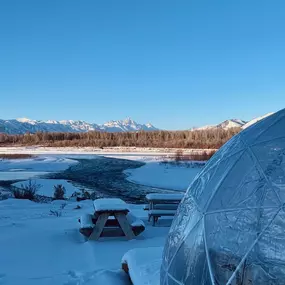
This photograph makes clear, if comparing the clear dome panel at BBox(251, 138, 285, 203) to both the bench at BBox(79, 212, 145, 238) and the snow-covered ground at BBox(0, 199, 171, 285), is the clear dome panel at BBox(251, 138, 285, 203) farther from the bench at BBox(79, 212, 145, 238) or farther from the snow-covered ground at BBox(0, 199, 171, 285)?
the bench at BBox(79, 212, 145, 238)

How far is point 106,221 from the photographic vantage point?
6328 millimetres

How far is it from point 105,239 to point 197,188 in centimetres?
382

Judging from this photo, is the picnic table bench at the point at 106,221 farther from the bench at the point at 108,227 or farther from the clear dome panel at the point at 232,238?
the clear dome panel at the point at 232,238

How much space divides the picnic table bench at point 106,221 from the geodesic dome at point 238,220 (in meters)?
3.26

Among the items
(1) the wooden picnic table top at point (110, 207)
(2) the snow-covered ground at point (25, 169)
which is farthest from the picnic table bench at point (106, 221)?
(2) the snow-covered ground at point (25, 169)

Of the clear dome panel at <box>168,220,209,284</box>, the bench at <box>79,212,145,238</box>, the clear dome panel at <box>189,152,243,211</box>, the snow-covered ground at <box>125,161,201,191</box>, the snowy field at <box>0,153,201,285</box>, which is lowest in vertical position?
the snow-covered ground at <box>125,161,201,191</box>

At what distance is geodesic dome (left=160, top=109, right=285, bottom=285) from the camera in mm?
2021

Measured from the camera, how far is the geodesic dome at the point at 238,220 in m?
2.02

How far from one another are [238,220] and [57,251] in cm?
409

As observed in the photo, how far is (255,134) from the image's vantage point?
2.72 metres

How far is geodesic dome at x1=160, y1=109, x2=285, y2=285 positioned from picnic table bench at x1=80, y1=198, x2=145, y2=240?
128 inches

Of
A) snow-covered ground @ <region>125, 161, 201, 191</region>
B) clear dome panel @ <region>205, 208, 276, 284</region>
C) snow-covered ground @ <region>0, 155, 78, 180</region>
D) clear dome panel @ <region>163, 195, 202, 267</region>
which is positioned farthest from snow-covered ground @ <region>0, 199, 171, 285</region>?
snow-covered ground @ <region>0, 155, 78, 180</region>

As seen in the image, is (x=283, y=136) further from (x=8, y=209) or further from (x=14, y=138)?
(x=14, y=138)

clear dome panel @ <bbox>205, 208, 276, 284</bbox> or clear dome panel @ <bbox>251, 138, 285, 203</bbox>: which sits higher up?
clear dome panel @ <bbox>251, 138, 285, 203</bbox>
